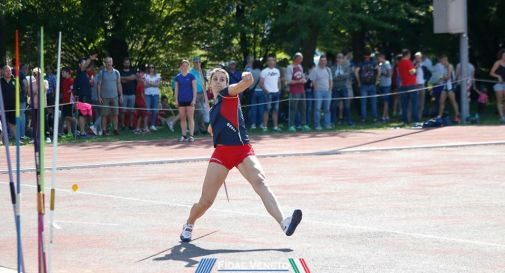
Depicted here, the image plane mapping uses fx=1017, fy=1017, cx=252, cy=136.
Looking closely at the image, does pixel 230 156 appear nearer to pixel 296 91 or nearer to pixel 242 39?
pixel 296 91

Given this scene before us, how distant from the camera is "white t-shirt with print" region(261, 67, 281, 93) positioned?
24.9 m

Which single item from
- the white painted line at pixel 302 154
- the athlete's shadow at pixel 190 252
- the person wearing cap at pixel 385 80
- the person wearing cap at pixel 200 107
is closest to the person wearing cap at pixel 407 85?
the person wearing cap at pixel 385 80

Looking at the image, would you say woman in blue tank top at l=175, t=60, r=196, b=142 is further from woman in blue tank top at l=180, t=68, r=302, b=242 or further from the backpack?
woman in blue tank top at l=180, t=68, r=302, b=242

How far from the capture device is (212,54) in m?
30.8

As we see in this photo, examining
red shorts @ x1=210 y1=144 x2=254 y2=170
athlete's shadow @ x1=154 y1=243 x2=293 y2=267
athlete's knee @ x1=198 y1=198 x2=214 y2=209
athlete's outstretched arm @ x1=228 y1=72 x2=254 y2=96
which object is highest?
athlete's outstretched arm @ x1=228 y1=72 x2=254 y2=96

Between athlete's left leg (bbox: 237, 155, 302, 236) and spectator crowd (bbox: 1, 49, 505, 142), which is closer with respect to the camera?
athlete's left leg (bbox: 237, 155, 302, 236)

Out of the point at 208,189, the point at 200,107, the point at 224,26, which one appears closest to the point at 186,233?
the point at 208,189

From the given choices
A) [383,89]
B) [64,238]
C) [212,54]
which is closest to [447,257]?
[64,238]

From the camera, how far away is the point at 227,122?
34.4ft

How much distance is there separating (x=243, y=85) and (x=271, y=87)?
14.8 metres

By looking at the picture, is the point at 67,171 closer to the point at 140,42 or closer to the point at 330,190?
the point at 330,190

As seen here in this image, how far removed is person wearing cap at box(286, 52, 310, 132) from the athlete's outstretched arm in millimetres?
14567

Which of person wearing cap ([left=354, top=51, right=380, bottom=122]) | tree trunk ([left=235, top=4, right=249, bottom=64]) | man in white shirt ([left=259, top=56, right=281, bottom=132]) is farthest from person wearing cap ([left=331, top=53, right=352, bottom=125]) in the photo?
tree trunk ([left=235, top=4, right=249, bottom=64])

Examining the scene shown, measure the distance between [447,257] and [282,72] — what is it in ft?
60.6
